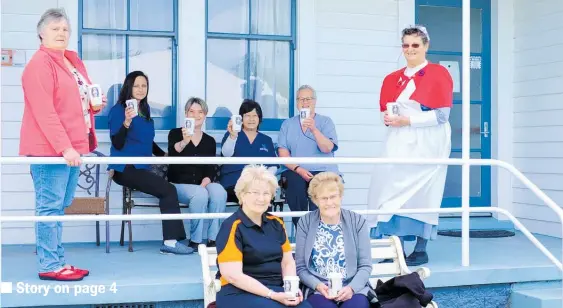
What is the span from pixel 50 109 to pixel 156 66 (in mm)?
1996

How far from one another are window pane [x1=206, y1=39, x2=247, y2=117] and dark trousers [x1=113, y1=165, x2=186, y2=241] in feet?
3.16

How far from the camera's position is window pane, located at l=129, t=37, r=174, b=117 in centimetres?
583

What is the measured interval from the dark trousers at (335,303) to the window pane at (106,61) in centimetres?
275

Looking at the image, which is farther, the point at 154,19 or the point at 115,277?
the point at 154,19

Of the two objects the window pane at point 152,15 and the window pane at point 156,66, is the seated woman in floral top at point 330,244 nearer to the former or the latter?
the window pane at point 156,66

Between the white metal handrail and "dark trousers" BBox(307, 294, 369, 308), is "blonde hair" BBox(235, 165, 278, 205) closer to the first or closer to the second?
the white metal handrail

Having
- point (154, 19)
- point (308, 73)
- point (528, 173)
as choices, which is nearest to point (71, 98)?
point (154, 19)

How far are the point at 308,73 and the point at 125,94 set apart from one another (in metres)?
Result: 1.54

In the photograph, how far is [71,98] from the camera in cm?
409

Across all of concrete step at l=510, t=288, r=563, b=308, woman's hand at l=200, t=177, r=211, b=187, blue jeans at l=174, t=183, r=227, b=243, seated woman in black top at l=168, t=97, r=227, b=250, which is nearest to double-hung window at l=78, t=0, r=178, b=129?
seated woman in black top at l=168, t=97, r=227, b=250

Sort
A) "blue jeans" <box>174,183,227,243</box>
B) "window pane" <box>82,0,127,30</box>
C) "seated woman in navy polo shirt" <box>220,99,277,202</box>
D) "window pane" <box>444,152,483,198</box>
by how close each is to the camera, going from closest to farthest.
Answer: "blue jeans" <box>174,183,227,243</box> < "seated woman in navy polo shirt" <box>220,99,277,202</box> < "window pane" <box>82,0,127,30</box> < "window pane" <box>444,152,483,198</box>

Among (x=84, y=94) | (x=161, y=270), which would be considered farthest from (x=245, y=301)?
(x=84, y=94)

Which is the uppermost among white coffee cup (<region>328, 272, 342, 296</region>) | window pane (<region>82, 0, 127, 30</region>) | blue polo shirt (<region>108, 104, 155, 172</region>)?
window pane (<region>82, 0, 127, 30</region>)

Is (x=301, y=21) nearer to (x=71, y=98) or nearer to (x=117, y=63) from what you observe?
(x=117, y=63)
